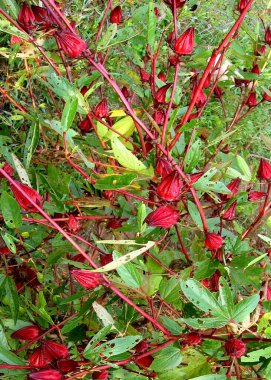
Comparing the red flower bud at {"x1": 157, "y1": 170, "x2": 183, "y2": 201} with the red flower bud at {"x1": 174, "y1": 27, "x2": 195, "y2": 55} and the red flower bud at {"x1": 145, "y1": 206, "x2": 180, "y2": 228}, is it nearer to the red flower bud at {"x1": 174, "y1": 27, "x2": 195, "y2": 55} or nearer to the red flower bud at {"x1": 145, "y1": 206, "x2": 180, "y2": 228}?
the red flower bud at {"x1": 145, "y1": 206, "x2": 180, "y2": 228}

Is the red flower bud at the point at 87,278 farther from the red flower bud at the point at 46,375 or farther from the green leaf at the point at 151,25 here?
the green leaf at the point at 151,25

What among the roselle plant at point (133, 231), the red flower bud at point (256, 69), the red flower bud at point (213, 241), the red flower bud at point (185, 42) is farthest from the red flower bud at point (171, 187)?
the red flower bud at point (256, 69)

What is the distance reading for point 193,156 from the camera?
0.77 metres

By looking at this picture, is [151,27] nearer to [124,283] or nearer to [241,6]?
[241,6]

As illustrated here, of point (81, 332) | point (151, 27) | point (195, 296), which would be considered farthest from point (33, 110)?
point (195, 296)

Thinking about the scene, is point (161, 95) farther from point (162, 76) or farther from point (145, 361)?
point (145, 361)

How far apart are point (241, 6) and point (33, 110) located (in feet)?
1.36

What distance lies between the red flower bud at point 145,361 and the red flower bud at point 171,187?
0.72 ft

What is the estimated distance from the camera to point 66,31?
2.34 feet

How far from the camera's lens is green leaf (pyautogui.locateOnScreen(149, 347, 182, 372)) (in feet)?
2.38

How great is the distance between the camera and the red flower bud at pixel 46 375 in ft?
2.18

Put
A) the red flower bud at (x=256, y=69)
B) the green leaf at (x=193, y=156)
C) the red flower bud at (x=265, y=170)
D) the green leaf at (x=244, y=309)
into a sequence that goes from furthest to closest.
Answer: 1. the red flower bud at (x=256, y=69)
2. the red flower bud at (x=265, y=170)
3. the green leaf at (x=193, y=156)
4. the green leaf at (x=244, y=309)

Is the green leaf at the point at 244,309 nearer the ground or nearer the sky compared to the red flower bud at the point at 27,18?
nearer the ground

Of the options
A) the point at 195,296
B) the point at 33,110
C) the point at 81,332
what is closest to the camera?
the point at 195,296
